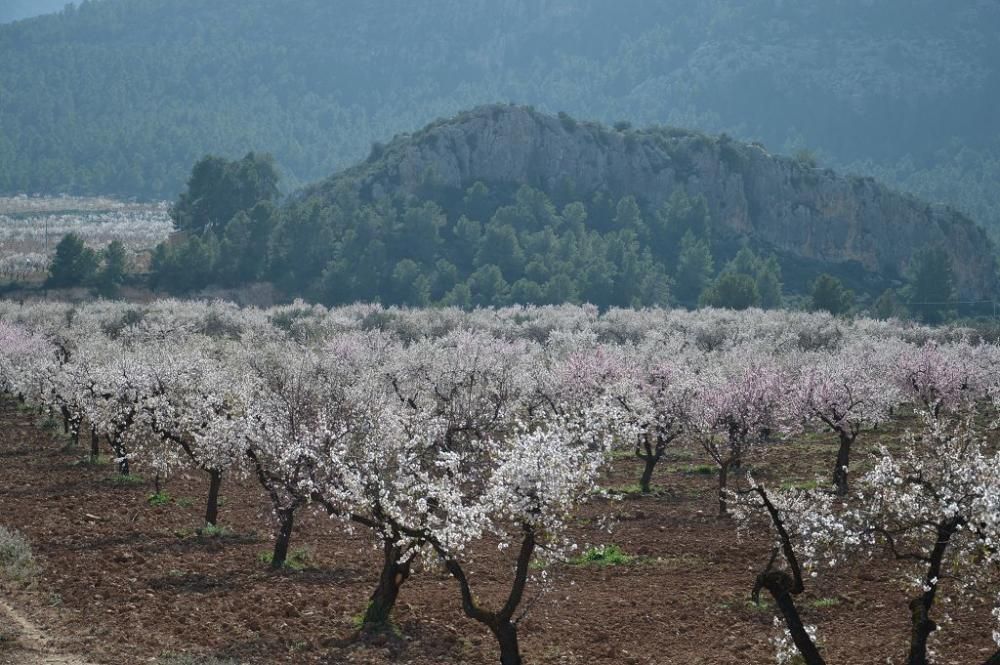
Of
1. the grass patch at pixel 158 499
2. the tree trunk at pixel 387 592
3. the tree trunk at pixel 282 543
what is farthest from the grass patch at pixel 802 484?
the grass patch at pixel 158 499

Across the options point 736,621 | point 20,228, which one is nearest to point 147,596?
point 736,621

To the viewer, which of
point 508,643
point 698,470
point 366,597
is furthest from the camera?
point 698,470

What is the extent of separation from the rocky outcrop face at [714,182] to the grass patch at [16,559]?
163 metres

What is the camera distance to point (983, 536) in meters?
15.8

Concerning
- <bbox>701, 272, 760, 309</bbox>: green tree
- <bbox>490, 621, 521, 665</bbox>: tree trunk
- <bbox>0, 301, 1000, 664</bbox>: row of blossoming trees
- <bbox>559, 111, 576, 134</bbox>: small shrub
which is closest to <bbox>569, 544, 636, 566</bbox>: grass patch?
<bbox>0, 301, 1000, 664</bbox>: row of blossoming trees

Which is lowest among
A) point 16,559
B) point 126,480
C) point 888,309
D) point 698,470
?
point 126,480

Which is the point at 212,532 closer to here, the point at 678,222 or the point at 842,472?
the point at 842,472

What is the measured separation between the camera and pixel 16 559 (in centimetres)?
2686

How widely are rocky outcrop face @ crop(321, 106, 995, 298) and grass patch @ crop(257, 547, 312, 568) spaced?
161 meters

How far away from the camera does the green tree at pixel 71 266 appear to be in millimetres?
130125

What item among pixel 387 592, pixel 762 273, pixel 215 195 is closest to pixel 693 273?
pixel 762 273

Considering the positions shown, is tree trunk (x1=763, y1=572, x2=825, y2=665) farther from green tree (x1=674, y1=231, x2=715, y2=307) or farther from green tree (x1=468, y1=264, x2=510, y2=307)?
green tree (x1=674, y1=231, x2=715, y2=307)

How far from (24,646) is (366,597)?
26.6 feet

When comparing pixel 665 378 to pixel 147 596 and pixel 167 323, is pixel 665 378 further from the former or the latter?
pixel 167 323
